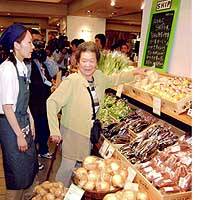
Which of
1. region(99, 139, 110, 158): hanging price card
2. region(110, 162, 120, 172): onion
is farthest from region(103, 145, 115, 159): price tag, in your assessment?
region(110, 162, 120, 172): onion

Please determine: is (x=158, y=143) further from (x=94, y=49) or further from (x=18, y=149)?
(x=18, y=149)

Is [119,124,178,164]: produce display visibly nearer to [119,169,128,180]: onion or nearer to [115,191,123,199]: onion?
[119,169,128,180]: onion

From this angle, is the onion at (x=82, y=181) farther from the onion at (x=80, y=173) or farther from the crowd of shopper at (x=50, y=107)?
the crowd of shopper at (x=50, y=107)

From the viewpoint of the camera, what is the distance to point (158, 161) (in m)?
2.19

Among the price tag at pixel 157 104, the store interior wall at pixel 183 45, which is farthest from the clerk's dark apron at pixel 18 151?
the store interior wall at pixel 183 45

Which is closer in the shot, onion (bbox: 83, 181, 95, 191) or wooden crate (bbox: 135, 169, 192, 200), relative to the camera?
wooden crate (bbox: 135, 169, 192, 200)

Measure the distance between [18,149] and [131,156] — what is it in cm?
98

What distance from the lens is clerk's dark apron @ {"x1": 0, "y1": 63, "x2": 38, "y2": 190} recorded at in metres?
2.71

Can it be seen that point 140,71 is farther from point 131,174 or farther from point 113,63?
point 131,174

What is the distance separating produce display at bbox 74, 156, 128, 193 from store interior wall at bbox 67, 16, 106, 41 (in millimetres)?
11155

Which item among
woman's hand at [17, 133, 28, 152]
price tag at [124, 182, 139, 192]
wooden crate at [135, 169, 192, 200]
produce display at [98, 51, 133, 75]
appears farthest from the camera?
produce display at [98, 51, 133, 75]

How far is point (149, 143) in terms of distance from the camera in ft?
8.11

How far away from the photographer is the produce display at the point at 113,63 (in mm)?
3293

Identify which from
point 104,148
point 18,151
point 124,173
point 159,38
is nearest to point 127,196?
point 124,173
